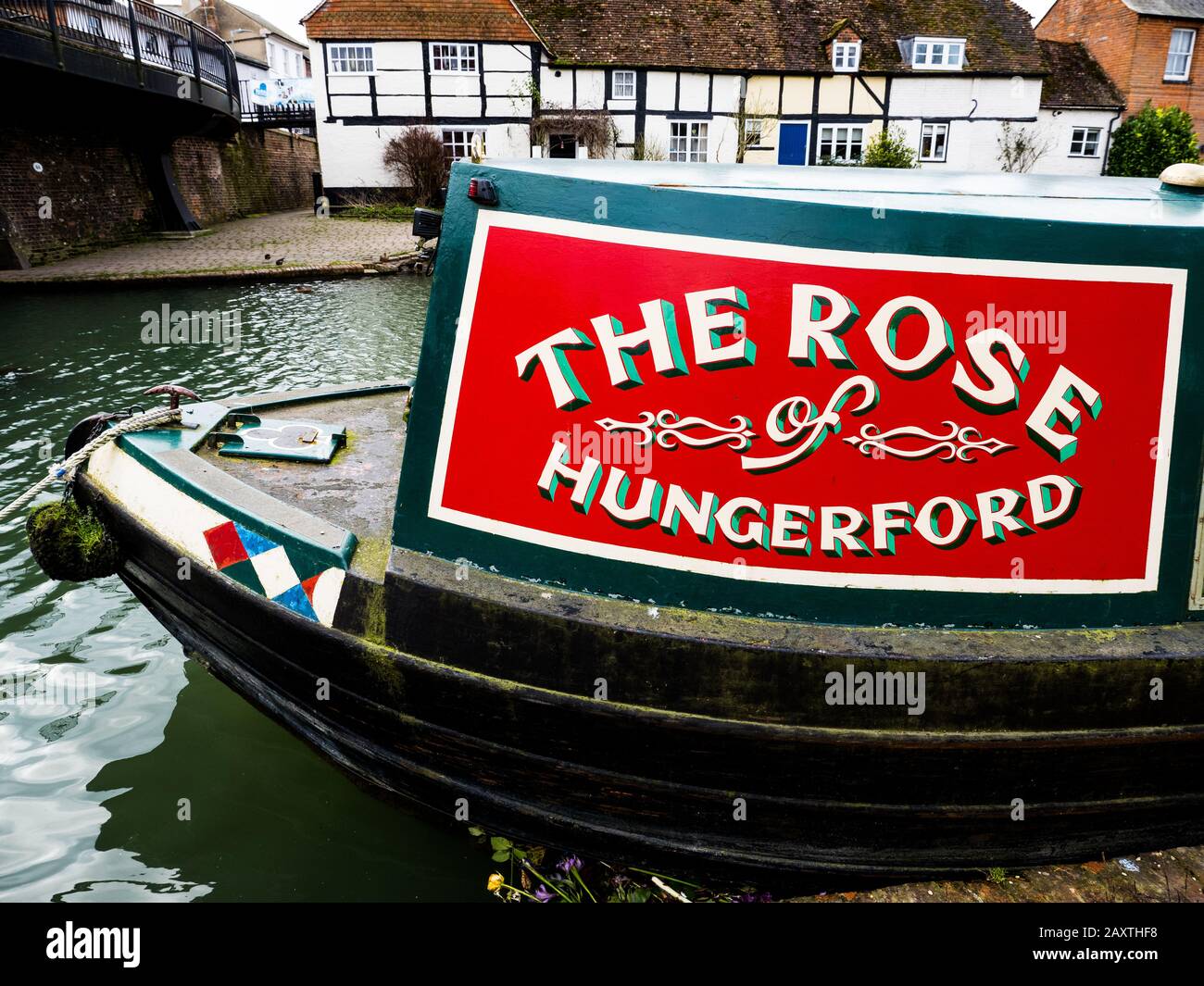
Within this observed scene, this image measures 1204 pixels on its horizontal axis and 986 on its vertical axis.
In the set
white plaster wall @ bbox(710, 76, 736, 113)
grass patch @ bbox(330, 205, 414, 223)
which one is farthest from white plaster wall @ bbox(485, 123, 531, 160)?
white plaster wall @ bbox(710, 76, 736, 113)

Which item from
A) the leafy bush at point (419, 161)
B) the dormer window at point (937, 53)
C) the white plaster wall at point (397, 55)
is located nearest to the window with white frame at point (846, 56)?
the dormer window at point (937, 53)

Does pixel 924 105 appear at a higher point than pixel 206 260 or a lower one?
higher

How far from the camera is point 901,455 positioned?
7.75 feet

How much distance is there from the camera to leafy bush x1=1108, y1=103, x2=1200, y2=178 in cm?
2778

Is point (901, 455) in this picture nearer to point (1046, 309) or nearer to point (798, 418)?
point (798, 418)

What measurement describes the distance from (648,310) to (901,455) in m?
0.83

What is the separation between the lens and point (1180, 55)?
30.0m

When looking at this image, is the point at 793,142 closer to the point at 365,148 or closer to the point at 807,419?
the point at 365,148

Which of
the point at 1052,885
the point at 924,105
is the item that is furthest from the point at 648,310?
the point at 924,105

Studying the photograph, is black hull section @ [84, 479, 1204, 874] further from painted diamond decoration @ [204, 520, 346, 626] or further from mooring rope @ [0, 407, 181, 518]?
mooring rope @ [0, 407, 181, 518]

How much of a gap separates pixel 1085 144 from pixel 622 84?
17.3 meters

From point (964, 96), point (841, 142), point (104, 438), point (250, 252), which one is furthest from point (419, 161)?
point (104, 438)

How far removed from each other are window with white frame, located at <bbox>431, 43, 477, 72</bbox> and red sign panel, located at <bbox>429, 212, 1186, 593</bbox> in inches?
1107

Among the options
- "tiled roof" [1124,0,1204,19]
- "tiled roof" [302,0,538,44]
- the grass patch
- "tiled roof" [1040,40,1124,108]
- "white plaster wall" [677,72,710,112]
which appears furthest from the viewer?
"tiled roof" [1040,40,1124,108]
